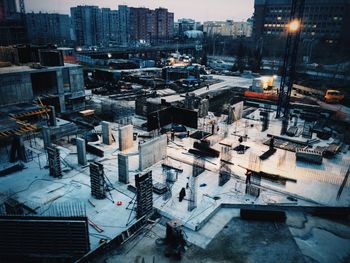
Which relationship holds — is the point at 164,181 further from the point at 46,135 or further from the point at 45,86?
the point at 45,86

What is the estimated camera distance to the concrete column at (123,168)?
640 inches

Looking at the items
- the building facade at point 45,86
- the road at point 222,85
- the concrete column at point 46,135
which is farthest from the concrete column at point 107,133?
the road at point 222,85

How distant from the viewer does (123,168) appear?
16500 mm

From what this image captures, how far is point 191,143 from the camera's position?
75.0ft

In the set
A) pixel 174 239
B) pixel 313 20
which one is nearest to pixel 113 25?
pixel 313 20

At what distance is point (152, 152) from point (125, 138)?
3302 millimetres

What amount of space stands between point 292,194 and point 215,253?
6802mm

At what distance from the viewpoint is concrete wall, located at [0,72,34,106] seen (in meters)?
25.7

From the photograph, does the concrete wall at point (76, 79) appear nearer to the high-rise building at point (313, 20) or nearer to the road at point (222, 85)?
the road at point (222, 85)

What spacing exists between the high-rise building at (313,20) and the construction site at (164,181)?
2542 inches

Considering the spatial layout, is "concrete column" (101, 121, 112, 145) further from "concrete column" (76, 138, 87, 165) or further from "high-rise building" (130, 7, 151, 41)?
"high-rise building" (130, 7, 151, 41)

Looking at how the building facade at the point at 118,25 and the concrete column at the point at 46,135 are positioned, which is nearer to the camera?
the concrete column at the point at 46,135

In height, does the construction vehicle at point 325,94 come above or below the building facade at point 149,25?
below

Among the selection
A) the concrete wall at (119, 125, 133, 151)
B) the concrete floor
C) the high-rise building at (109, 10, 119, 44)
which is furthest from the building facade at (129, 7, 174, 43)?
the concrete floor
